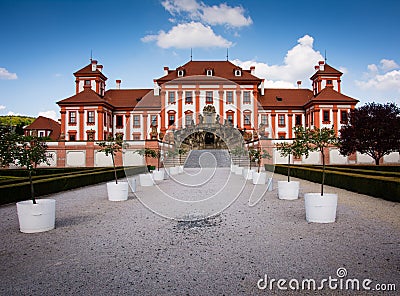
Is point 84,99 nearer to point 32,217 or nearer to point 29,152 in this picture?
point 29,152

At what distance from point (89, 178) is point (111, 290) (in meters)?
9.96

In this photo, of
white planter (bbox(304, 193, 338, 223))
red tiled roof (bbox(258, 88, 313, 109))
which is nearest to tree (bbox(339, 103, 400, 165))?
white planter (bbox(304, 193, 338, 223))

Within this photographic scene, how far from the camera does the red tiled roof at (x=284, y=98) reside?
134 ft

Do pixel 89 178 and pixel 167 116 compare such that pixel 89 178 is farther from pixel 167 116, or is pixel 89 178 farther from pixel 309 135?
pixel 167 116

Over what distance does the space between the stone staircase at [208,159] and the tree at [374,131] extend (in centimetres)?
773

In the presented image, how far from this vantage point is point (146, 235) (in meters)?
4.70

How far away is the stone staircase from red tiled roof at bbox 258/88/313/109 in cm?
1828

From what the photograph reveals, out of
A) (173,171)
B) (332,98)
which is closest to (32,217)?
(173,171)

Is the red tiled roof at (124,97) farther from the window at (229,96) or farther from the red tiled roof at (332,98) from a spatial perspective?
the red tiled roof at (332,98)

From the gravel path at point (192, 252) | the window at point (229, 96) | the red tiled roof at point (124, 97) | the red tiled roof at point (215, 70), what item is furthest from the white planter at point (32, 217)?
the red tiled roof at point (124, 97)

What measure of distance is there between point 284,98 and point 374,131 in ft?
74.1

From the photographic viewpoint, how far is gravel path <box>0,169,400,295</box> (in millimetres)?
2973

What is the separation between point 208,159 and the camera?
914 inches

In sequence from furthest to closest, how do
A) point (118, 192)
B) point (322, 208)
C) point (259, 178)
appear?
point (259, 178) → point (118, 192) → point (322, 208)
